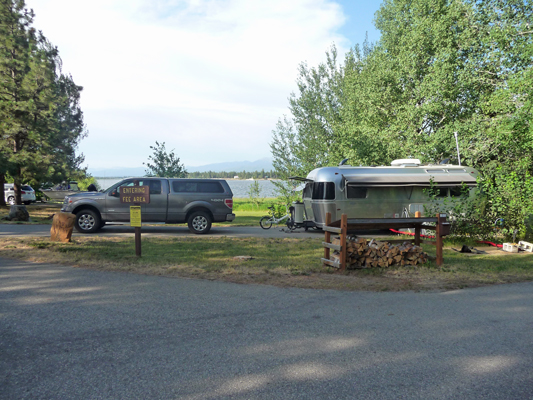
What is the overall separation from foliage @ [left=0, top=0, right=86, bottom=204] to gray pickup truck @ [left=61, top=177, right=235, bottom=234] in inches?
287

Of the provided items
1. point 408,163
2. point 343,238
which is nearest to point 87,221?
point 343,238

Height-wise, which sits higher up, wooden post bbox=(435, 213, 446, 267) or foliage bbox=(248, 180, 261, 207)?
foliage bbox=(248, 180, 261, 207)

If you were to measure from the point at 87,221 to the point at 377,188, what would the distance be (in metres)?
10.3

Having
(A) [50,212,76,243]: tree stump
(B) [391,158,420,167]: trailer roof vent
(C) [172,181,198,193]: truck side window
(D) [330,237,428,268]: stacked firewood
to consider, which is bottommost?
(D) [330,237,428,268]: stacked firewood

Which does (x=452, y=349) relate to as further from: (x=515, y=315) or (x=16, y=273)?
(x=16, y=273)

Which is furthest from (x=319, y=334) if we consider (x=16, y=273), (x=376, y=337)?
(x=16, y=273)

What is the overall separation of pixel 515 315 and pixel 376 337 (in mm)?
2266

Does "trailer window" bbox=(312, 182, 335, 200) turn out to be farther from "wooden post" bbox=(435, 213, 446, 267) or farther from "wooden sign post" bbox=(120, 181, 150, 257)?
"wooden sign post" bbox=(120, 181, 150, 257)

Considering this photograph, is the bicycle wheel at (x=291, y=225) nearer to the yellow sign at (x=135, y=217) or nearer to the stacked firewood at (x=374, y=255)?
the stacked firewood at (x=374, y=255)

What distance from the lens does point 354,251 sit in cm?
869

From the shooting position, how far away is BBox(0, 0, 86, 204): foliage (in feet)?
66.5

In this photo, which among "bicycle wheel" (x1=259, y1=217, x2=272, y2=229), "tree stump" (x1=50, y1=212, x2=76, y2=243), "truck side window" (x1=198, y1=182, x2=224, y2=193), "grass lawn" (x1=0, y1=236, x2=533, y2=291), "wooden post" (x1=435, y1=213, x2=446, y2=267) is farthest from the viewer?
"bicycle wheel" (x1=259, y1=217, x2=272, y2=229)

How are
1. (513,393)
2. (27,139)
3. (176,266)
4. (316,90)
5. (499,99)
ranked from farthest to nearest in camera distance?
(316,90) < (27,139) < (499,99) < (176,266) < (513,393)

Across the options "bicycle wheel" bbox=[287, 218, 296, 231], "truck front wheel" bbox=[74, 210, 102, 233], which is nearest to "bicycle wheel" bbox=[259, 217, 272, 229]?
"bicycle wheel" bbox=[287, 218, 296, 231]
